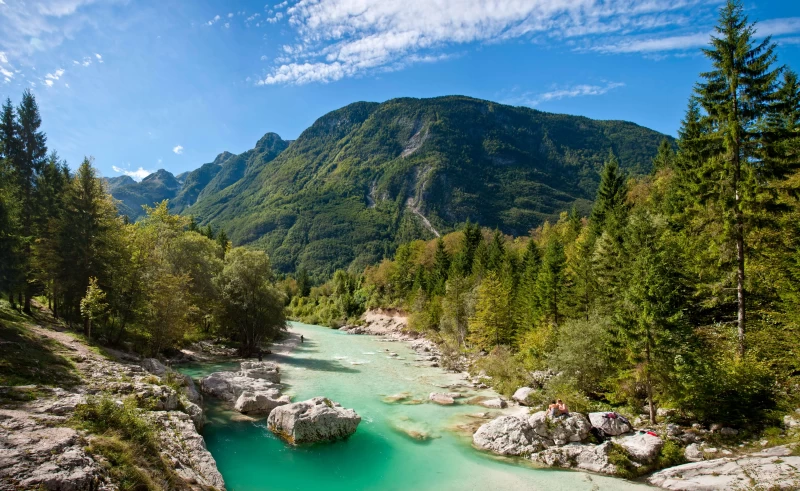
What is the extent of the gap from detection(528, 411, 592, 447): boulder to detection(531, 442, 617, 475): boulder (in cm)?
44

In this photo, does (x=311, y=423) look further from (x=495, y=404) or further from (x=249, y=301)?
(x=249, y=301)

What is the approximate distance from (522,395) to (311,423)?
627 inches

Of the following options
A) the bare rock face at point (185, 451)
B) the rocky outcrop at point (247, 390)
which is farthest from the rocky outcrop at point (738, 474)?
the rocky outcrop at point (247, 390)

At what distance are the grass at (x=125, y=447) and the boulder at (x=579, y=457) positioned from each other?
51.3 ft

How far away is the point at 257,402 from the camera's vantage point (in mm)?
24062

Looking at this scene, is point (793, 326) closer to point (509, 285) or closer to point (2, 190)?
point (509, 285)

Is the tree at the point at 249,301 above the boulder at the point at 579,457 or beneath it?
above

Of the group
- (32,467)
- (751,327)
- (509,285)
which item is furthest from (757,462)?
(509,285)

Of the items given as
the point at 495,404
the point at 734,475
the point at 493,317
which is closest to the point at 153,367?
the point at 495,404

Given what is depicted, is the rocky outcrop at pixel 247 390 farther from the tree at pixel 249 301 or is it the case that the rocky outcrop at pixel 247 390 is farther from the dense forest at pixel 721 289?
the dense forest at pixel 721 289

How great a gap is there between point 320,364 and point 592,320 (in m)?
27.4

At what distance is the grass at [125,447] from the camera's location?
9.70 metres

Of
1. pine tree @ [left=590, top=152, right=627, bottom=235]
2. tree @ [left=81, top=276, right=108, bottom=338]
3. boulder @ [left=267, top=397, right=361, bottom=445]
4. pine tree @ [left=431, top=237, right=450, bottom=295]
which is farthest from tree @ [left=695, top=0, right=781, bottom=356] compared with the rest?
pine tree @ [left=431, top=237, right=450, bottom=295]

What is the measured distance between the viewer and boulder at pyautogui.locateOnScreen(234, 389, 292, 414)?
78.2 ft
